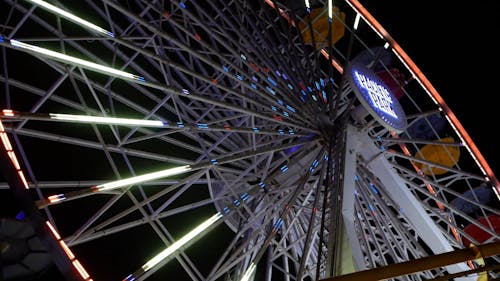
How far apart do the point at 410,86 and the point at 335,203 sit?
8.14 metres

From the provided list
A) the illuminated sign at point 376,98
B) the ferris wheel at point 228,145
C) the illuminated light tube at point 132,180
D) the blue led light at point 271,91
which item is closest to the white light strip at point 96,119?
the ferris wheel at point 228,145

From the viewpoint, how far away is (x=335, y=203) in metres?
8.57

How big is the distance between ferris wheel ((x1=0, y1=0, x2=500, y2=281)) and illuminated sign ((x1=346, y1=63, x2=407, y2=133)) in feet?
0.15

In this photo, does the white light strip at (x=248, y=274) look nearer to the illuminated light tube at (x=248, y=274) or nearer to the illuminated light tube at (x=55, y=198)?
the illuminated light tube at (x=248, y=274)

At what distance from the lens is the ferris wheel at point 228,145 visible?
8711 millimetres

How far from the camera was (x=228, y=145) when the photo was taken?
12289mm

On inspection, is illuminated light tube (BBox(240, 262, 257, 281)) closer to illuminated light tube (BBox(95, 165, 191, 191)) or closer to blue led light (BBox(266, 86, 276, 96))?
illuminated light tube (BBox(95, 165, 191, 191))

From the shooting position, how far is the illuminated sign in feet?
32.9

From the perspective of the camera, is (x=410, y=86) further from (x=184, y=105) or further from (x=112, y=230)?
(x=112, y=230)

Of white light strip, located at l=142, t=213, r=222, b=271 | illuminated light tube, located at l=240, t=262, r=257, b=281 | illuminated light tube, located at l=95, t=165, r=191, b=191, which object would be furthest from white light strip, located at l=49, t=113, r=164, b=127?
illuminated light tube, located at l=240, t=262, r=257, b=281

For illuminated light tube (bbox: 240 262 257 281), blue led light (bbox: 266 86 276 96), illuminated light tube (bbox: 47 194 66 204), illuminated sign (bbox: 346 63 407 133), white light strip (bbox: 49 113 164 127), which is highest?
white light strip (bbox: 49 113 164 127)

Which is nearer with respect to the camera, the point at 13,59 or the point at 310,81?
the point at 310,81

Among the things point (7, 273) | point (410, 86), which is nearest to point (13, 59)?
point (7, 273)

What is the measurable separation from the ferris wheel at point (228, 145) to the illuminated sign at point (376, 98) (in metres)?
0.05
